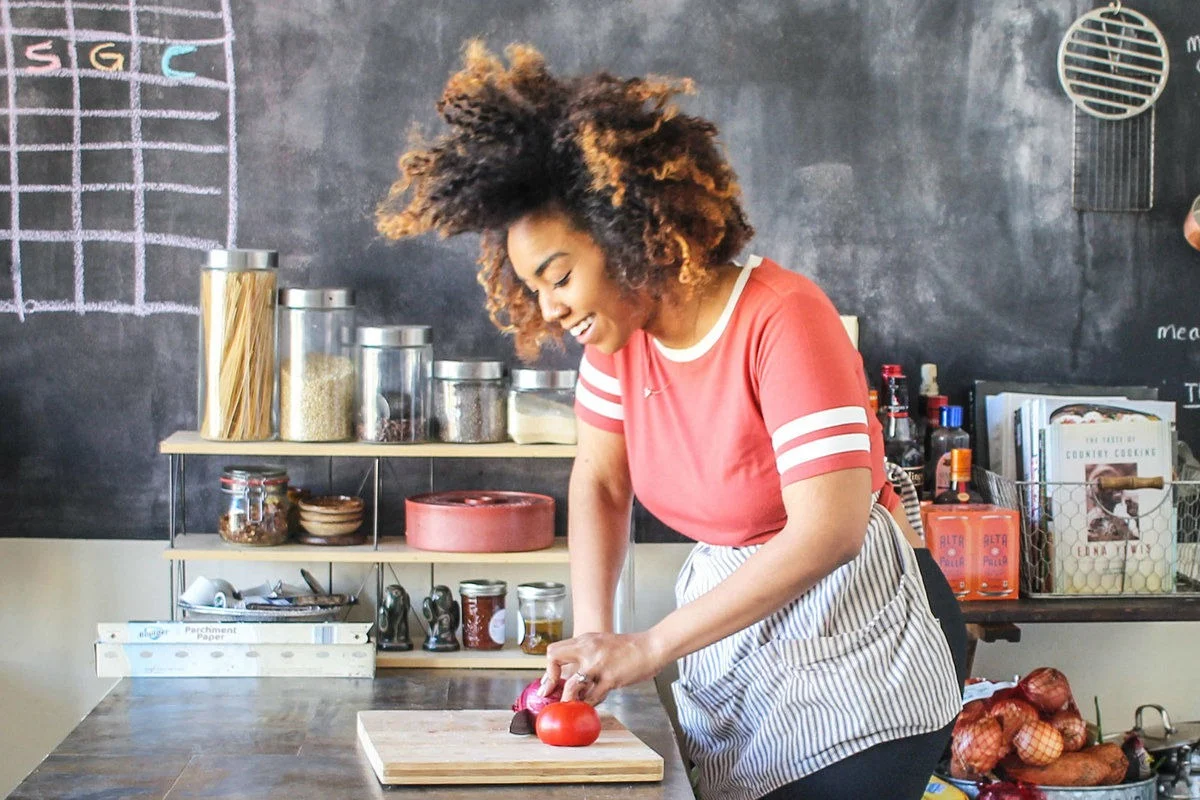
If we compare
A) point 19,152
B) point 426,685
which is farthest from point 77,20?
point 426,685

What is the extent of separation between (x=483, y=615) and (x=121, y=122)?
110 cm

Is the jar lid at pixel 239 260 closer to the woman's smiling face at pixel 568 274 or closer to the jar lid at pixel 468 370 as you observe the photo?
the jar lid at pixel 468 370

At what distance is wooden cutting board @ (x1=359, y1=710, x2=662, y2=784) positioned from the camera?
1629 mm

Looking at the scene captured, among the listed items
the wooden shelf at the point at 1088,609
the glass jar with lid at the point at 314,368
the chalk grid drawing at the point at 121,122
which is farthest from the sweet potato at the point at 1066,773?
the chalk grid drawing at the point at 121,122

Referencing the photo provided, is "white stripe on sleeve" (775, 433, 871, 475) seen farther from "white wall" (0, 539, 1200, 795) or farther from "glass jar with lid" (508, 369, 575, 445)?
"white wall" (0, 539, 1200, 795)

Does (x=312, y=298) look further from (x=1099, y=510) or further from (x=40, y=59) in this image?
(x=1099, y=510)

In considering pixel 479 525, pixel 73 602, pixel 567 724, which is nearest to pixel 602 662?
pixel 567 724

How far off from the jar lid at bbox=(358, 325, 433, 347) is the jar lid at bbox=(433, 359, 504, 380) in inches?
2.2

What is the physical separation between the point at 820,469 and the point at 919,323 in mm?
1215

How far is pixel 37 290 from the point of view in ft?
8.47

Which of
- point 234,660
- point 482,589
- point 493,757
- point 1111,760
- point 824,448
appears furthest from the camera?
point 482,589

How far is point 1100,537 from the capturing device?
2.48 meters

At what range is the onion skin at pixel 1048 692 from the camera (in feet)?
7.95

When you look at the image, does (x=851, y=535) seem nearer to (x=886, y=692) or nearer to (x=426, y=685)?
(x=886, y=692)
